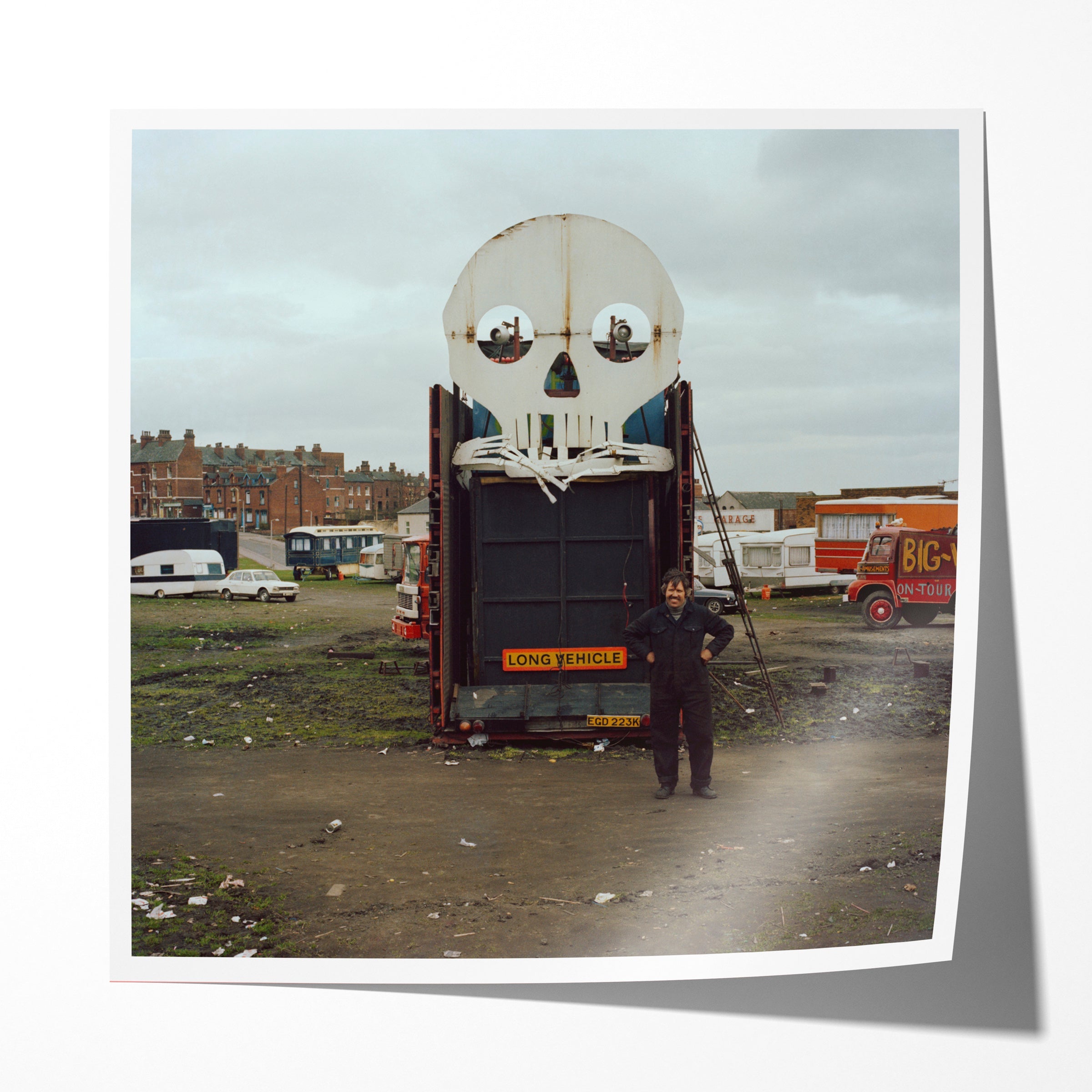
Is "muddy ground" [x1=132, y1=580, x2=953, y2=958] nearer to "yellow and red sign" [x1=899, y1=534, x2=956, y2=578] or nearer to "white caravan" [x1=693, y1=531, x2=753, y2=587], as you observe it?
"yellow and red sign" [x1=899, y1=534, x2=956, y2=578]

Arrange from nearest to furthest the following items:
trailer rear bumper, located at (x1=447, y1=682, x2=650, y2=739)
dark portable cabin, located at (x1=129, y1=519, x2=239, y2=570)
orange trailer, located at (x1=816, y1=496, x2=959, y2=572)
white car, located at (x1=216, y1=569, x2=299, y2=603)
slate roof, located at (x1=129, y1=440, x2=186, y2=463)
A: slate roof, located at (x1=129, y1=440, x2=186, y2=463), orange trailer, located at (x1=816, y1=496, x2=959, y2=572), dark portable cabin, located at (x1=129, y1=519, x2=239, y2=570), trailer rear bumper, located at (x1=447, y1=682, x2=650, y2=739), white car, located at (x1=216, y1=569, x2=299, y2=603)

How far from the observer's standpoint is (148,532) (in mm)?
4227

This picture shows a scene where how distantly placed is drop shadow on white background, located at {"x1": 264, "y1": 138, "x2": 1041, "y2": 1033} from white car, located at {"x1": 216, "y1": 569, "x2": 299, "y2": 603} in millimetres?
5435

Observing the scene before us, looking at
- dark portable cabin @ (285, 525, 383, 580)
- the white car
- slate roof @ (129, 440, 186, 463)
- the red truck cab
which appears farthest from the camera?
dark portable cabin @ (285, 525, 383, 580)

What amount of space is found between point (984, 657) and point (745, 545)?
664 cm

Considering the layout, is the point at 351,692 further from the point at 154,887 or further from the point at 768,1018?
the point at 768,1018

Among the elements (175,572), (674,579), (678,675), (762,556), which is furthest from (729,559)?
(762,556)

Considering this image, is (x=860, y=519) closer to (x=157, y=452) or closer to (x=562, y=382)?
(x=562, y=382)

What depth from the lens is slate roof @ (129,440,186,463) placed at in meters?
3.10

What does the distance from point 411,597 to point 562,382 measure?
5.95m

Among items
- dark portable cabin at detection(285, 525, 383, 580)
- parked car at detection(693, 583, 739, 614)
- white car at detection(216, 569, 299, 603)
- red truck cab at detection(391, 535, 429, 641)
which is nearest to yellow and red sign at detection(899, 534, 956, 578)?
parked car at detection(693, 583, 739, 614)

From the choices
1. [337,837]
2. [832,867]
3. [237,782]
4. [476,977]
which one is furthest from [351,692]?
[832,867]

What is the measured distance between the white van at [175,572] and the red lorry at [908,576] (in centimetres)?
310

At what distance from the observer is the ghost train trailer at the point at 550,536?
3768 millimetres
